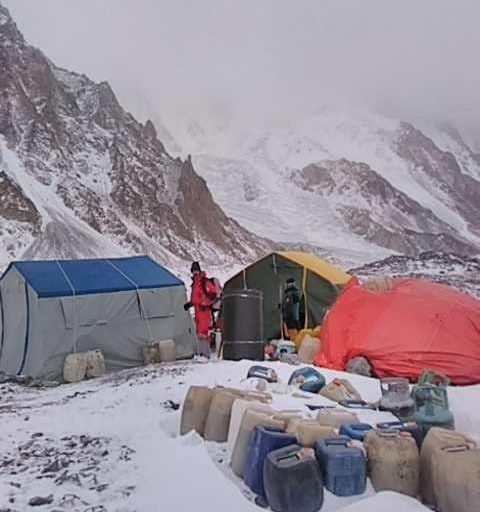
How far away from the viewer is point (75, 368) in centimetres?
646

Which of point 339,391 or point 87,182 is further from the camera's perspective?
point 87,182

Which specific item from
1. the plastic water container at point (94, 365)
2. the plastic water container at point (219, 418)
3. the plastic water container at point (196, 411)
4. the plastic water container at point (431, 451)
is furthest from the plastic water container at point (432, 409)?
the plastic water container at point (94, 365)

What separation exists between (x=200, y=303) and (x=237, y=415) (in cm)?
472

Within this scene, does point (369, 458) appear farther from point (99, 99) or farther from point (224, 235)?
point (99, 99)

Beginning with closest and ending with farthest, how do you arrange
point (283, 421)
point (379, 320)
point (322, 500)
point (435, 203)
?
point (322, 500)
point (283, 421)
point (379, 320)
point (435, 203)

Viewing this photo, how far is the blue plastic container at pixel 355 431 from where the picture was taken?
2814 millimetres

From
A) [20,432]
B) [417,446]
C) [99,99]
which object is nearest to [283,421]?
[417,446]

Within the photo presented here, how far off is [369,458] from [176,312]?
534 cm

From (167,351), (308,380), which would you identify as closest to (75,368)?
(167,351)

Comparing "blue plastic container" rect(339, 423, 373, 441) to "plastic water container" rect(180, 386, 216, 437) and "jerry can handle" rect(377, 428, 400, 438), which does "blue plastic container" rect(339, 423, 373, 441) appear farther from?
"plastic water container" rect(180, 386, 216, 437)

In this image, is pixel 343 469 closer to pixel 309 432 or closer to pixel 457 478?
pixel 309 432

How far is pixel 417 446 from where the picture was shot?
2.70 metres

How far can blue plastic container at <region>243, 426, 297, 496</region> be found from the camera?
2617 millimetres

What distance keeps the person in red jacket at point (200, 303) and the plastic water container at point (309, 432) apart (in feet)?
16.3
